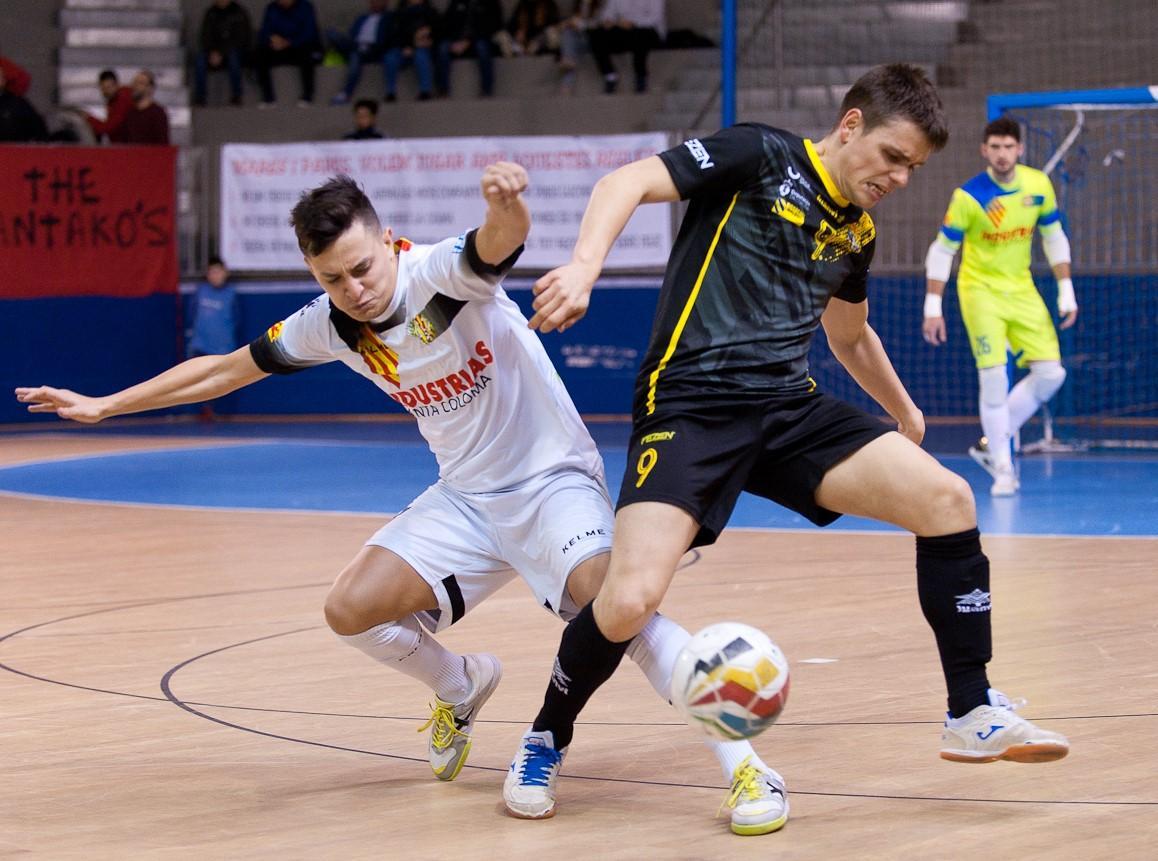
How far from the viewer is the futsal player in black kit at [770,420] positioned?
4.45m

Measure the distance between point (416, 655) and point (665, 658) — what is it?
83 centimetres

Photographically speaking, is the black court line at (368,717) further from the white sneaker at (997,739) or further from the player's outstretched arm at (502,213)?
the player's outstretched arm at (502,213)

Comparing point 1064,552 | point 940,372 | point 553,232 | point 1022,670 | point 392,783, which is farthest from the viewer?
point 553,232

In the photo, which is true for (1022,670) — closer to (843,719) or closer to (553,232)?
(843,719)

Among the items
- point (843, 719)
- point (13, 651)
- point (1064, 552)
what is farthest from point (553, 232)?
point (843, 719)

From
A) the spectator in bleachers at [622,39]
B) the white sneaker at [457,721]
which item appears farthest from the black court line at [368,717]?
the spectator in bleachers at [622,39]

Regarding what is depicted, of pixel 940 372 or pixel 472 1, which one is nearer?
pixel 940 372

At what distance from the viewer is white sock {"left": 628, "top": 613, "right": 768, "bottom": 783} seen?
4.48 m

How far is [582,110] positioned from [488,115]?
3.75 feet

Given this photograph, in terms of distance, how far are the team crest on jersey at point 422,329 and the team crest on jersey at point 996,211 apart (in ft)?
25.1

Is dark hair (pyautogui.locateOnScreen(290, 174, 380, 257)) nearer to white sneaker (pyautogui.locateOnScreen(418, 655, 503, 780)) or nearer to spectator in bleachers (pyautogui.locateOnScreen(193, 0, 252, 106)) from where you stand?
white sneaker (pyautogui.locateOnScreen(418, 655, 503, 780))

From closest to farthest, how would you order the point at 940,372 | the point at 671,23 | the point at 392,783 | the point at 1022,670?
1. the point at 392,783
2. the point at 1022,670
3. the point at 940,372
4. the point at 671,23

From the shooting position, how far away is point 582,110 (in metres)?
20.5

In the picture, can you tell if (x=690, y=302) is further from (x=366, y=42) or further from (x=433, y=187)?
(x=366, y=42)
